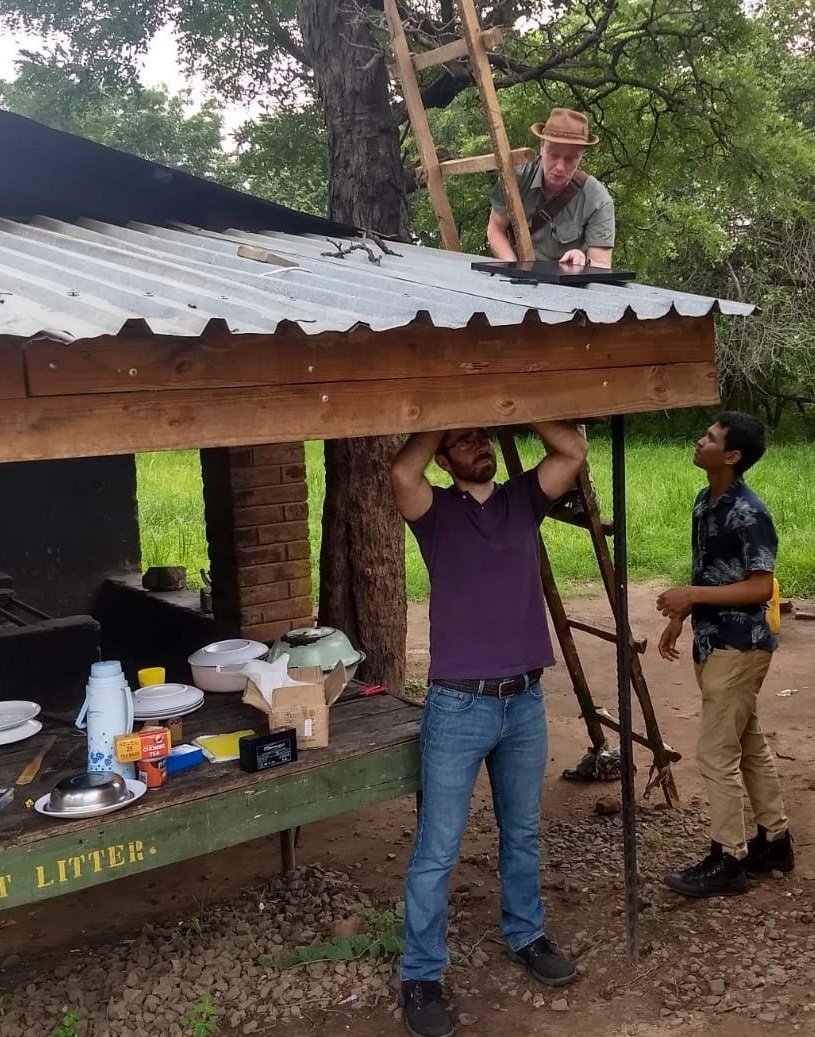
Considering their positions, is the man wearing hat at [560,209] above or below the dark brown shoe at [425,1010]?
above

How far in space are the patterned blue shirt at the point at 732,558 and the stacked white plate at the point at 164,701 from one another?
213cm

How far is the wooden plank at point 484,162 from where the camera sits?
4371 mm

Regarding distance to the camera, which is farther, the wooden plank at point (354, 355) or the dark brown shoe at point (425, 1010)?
the dark brown shoe at point (425, 1010)

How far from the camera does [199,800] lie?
3.21 metres

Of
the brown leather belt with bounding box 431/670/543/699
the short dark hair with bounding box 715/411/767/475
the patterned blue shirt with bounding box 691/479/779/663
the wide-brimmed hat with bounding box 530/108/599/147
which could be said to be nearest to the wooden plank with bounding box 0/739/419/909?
the brown leather belt with bounding box 431/670/543/699

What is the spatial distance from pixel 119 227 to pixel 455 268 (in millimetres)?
1545

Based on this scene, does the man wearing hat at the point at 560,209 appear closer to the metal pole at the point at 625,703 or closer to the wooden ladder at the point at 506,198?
the wooden ladder at the point at 506,198

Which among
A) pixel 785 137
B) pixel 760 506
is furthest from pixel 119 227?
pixel 785 137

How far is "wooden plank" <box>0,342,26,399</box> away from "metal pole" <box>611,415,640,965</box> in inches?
89.5

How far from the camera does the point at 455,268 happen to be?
13.5 feet

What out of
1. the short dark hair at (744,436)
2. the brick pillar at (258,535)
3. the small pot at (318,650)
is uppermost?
the short dark hair at (744,436)

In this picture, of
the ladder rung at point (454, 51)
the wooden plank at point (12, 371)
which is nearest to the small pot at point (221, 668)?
the wooden plank at point (12, 371)

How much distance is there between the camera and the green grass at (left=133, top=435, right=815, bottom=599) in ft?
36.1

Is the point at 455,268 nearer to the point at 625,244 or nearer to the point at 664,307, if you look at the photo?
the point at 664,307
